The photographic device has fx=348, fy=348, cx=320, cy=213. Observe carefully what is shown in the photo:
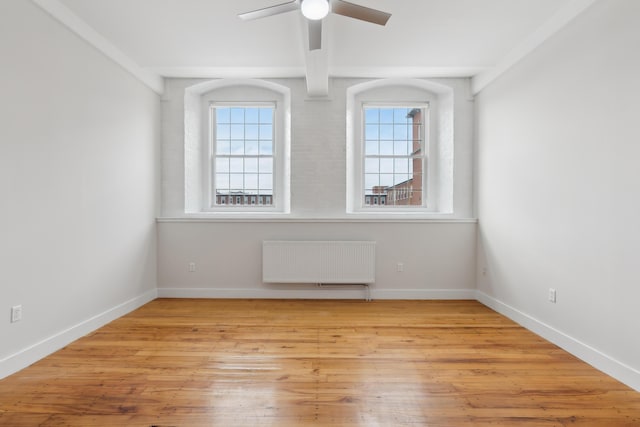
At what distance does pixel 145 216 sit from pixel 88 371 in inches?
82.3

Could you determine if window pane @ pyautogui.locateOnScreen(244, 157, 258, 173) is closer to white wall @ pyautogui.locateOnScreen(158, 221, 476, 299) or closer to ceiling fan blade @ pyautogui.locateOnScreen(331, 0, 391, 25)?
white wall @ pyautogui.locateOnScreen(158, 221, 476, 299)

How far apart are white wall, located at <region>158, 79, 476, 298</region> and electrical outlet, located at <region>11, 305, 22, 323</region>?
1993mm

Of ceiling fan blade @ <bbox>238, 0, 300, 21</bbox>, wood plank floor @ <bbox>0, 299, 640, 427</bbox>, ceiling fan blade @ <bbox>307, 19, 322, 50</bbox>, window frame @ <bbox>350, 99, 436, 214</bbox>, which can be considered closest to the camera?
wood plank floor @ <bbox>0, 299, 640, 427</bbox>

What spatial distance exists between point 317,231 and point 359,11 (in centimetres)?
262

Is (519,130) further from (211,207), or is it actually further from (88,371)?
(88,371)

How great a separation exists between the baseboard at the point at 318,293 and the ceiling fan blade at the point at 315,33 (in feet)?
9.20

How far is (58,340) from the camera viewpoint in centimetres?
278

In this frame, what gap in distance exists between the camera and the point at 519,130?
137 inches

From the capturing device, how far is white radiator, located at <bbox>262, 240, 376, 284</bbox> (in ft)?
14.2

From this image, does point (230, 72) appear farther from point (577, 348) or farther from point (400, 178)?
point (577, 348)

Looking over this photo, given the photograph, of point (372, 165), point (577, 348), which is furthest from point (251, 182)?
point (577, 348)

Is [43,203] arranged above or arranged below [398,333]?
above

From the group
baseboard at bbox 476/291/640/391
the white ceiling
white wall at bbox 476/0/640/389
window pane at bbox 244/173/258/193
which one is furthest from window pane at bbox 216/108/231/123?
baseboard at bbox 476/291/640/391

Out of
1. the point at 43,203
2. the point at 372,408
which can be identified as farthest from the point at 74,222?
the point at 372,408
